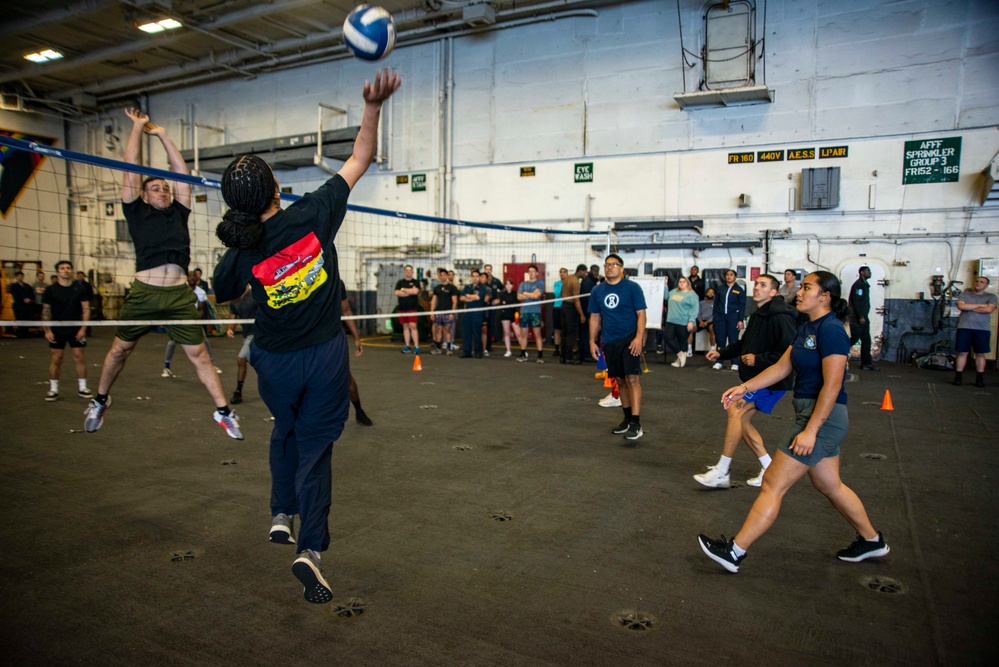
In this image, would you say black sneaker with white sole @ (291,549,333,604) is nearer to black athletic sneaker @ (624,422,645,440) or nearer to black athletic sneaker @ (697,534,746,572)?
black athletic sneaker @ (697,534,746,572)

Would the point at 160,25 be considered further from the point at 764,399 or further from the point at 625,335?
the point at 764,399

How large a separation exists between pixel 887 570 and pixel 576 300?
872 cm

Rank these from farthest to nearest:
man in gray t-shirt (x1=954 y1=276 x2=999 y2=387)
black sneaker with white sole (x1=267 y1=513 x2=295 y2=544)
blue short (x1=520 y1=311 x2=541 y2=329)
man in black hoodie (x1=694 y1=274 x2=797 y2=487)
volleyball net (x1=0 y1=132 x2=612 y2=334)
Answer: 1. volleyball net (x1=0 y1=132 x2=612 y2=334)
2. blue short (x1=520 y1=311 x2=541 y2=329)
3. man in gray t-shirt (x1=954 y1=276 x2=999 y2=387)
4. man in black hoodie (x1=694 y1=274 x2=797 y2=487)
5. black sneaker with white sole (x1=267 y1=513 x2=295 y2=544)

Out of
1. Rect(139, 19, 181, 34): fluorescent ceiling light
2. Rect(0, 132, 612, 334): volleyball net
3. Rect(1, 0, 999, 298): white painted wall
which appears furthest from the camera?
Rect(139, 19, 181, 34): fluorescent ceiling light

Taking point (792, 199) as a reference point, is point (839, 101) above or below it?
above

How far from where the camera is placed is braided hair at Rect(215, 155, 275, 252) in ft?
8.14

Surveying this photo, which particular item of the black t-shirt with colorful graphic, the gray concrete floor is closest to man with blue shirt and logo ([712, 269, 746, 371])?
the gray concrete floor

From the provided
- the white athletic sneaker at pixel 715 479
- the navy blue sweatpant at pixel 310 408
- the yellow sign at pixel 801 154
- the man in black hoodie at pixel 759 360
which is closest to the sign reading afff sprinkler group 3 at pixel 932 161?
the yellow sign at pixel 801 154

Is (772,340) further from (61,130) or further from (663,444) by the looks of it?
(61,130)

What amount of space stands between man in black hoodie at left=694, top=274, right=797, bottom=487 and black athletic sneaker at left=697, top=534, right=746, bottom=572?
4.64 ft

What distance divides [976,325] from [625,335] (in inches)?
273

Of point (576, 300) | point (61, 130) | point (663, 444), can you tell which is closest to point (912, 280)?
point (576, 300)

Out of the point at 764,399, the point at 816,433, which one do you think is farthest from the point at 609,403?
the point at 816,433

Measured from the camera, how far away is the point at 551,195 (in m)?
15.7
